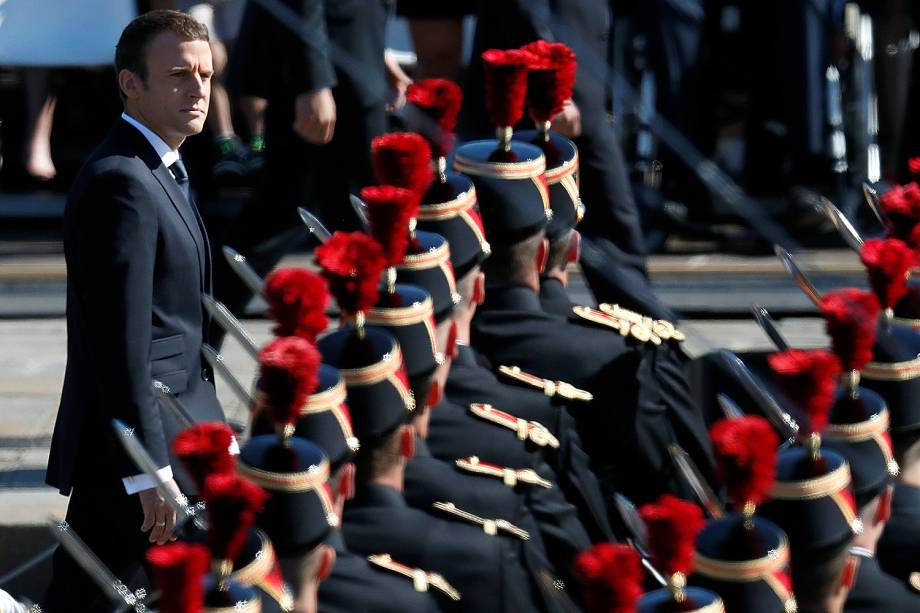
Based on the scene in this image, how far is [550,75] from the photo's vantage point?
3.13m

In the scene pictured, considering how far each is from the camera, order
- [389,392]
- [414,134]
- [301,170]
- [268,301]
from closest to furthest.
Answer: [268,301] → [389,392] → [414,134] → [301,170]

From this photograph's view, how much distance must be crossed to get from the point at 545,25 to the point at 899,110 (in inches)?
84.6

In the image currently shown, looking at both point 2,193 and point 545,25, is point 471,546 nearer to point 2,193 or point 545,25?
point 545,25

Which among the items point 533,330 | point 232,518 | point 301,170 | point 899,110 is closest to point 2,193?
point 301,170

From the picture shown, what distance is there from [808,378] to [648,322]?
1.33 metres

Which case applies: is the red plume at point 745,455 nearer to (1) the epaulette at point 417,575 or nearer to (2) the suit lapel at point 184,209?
(1) the epaulette at point 417,575

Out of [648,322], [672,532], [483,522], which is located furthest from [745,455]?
[648,322]

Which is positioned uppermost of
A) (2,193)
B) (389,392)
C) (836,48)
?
(389,392)

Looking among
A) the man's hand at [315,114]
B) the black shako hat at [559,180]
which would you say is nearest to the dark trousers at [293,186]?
the man's hand at [315,114]

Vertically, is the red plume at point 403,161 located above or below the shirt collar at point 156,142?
below

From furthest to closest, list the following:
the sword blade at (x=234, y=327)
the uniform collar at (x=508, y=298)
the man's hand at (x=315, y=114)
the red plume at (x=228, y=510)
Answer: the man's hand at (x=315, y=114)
the uniform collar at (x=508, y=298)
the sword blade at (x=234, y=327)
the red plume at (x=228, y=510)

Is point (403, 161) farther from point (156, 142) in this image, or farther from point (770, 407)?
point (770, 407)

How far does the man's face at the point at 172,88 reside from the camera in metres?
2.54

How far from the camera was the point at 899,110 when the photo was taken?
5809 mm
